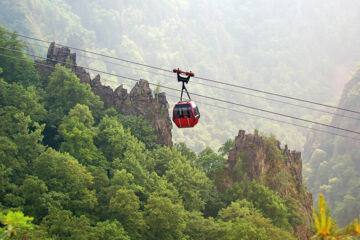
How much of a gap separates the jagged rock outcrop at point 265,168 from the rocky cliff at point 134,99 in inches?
488

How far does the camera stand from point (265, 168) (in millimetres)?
68438

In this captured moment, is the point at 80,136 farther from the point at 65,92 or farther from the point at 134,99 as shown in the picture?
the point at 134,99

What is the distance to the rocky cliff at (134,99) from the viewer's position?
72875mm

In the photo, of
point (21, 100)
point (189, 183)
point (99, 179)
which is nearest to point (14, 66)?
point (21, 100)

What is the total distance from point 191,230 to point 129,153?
16.3m

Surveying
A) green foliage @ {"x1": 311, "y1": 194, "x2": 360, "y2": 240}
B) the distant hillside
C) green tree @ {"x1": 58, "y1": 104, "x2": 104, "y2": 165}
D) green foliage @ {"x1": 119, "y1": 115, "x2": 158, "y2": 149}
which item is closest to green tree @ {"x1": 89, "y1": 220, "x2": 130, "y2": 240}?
green tree @ {"x1": 58, "y1": 104, "x2": 104, "y2": 165}

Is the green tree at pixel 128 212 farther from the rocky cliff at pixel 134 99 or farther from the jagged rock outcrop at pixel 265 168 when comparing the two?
the rocky cliff at pixel 134 99

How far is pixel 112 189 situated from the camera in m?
51.4

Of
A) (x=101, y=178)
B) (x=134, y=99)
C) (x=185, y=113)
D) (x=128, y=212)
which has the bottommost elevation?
(x=128, y=212)

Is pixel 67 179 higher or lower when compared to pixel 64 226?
higher

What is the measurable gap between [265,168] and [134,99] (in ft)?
84.9

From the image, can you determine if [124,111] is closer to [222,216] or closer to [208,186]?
[208,186]

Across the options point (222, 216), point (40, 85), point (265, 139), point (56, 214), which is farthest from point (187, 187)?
point (40, 85)

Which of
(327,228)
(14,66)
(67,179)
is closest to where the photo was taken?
(327,228)
